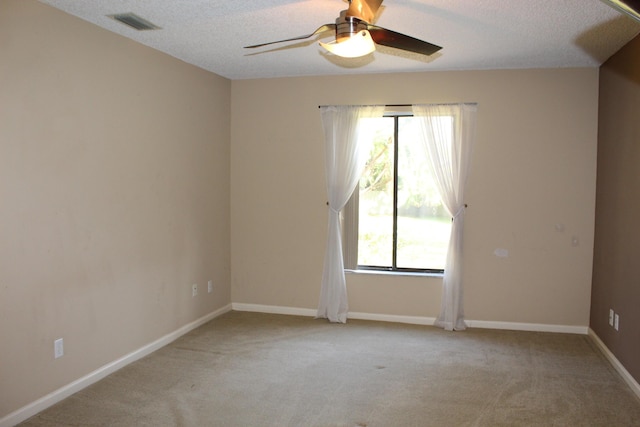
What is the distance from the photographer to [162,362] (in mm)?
3908

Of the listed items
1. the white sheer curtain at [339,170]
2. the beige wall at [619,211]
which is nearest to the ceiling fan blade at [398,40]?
the beige wall at [619,211]

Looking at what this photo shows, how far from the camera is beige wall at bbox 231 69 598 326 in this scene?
464 centimetres

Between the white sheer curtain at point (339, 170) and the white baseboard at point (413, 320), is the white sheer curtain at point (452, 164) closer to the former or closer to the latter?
the white baseboard at point (413, 320)

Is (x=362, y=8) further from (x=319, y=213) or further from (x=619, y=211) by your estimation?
(x=319, y=213)

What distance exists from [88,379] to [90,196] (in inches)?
49.3

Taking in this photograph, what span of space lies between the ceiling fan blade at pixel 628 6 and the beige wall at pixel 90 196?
2924 mm

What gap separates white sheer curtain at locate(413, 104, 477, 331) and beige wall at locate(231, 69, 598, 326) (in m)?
0.12

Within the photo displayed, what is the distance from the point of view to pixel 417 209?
5.05 meters

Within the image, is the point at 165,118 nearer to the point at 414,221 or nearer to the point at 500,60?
the point at 414,221

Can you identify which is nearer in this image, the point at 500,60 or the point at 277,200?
the point at 500,60

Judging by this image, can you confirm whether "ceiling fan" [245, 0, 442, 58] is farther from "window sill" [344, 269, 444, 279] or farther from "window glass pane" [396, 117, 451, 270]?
"window sill" [344, 269, 444, 279]

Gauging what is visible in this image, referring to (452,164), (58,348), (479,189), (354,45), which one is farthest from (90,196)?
(479,189)

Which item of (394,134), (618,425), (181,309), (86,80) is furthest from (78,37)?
(618,425)

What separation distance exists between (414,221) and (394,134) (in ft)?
2.94
